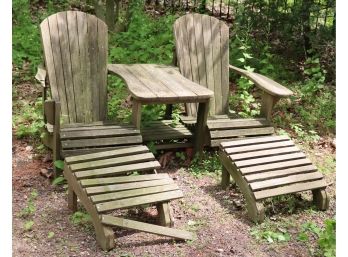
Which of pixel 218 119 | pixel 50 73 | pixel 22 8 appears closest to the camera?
A: pixel 50 73

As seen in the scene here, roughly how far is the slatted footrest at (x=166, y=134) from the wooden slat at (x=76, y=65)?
61cm

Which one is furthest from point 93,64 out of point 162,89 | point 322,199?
point 322,199

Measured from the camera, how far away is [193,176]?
4.47 metres

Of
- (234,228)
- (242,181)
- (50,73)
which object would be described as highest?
(50,73)

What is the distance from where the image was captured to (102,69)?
465 cm

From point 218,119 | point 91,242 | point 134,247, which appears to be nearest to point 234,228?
point 134,247

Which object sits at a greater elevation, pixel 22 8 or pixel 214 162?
pixel 22 8

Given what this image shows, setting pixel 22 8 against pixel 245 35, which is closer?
pixel 245 35

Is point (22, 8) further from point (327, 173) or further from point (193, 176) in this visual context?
point (327, 173)

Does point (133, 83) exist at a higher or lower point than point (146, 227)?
higher

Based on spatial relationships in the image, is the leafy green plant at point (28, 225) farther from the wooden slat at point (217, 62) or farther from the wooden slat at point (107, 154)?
the wooden slat at point (217, 62)

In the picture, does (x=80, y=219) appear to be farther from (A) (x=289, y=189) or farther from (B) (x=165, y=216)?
(A) (x=289, y=189)

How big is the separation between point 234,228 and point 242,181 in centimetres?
38

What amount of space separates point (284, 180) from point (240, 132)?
82 centimetres
